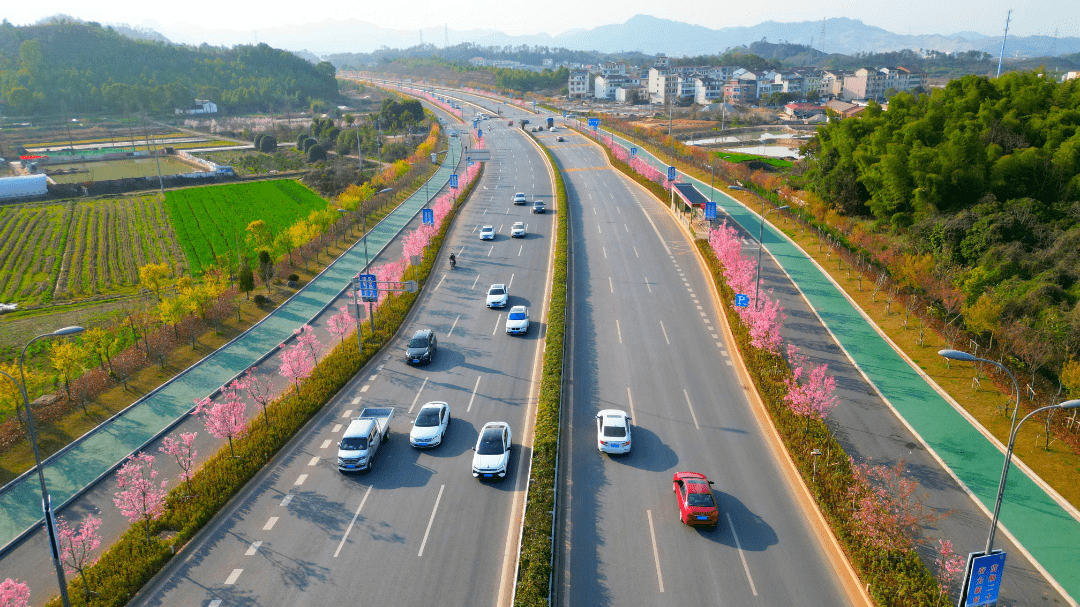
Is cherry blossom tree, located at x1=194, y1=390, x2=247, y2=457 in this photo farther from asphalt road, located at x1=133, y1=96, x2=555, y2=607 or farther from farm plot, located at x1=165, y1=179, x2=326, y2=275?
farm plot, located at x1=165, y1=179, x2=326, y2=275

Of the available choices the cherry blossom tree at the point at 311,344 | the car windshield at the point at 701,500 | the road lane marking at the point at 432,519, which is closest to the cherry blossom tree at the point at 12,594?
the road lane marking at the point at 432,519

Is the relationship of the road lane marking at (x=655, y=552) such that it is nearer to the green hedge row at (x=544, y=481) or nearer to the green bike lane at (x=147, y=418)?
the green hedge row at (x=544, y=481)

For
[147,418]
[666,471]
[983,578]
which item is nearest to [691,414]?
[666,471]

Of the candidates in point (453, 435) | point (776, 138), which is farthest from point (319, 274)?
point (776, 138)

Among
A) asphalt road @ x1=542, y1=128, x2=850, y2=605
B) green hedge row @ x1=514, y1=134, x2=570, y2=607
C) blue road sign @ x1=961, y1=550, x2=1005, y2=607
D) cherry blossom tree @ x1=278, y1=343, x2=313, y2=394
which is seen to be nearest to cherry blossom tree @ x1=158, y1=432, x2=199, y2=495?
cherry blossom tree @ x1=278, y1=343, x2=313, y2=394

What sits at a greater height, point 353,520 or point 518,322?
point 518,322

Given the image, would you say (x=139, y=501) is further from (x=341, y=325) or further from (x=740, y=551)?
(x=740, y=551)
